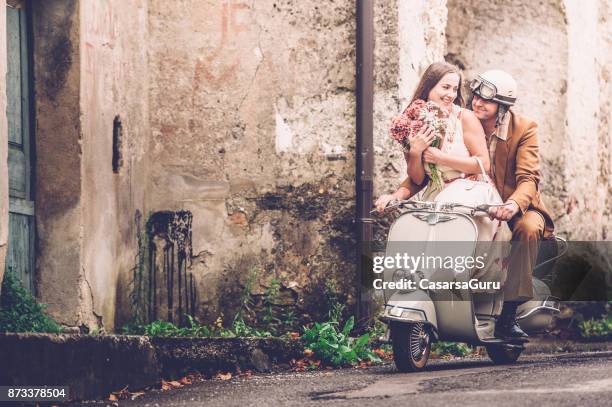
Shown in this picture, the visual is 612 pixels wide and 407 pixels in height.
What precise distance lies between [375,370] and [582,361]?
45.6 inches

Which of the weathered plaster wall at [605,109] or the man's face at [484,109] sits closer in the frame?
the man's face at [484,109]

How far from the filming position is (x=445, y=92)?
261 inches

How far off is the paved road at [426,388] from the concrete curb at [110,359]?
166 millimetres

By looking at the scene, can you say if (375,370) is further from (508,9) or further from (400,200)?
(508,9)

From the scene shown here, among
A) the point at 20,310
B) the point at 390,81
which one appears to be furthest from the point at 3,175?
the point at 390,81

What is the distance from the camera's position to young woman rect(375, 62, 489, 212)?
6.52 m

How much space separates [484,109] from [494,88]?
13 centimetres

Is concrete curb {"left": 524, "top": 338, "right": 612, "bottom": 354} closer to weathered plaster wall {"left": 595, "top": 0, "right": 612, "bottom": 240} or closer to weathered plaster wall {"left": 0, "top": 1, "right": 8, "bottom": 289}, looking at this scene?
weathered plaster wall {"left": 595, "top": 0, "right": 612, "bottom": 240}

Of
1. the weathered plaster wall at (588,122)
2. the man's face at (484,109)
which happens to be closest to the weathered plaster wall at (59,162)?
the man's face at (484,109)

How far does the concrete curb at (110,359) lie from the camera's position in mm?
5281

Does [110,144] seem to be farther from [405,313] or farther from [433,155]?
[405,313]

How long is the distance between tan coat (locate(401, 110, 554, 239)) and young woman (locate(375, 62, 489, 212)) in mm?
116

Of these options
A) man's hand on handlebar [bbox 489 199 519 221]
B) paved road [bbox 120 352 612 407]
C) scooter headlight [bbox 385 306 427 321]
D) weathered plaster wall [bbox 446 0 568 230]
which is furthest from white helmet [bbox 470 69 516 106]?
weathered plaster wall [bbox 446 0 568 230]

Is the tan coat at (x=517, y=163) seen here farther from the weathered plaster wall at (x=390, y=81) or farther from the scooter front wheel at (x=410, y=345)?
the weathered plaster wall at (x=390, y=81)
